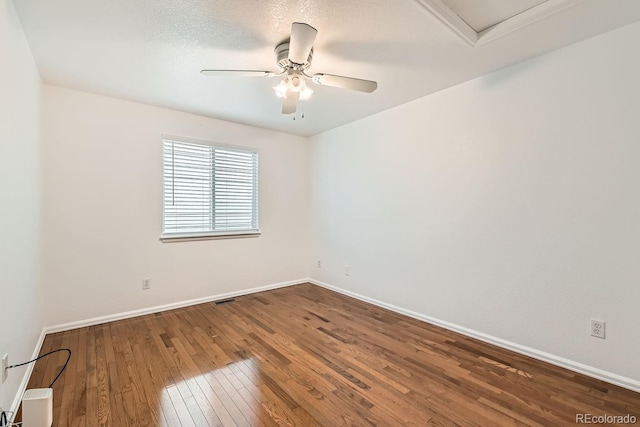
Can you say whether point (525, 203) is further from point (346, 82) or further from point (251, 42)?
point (251, 42)

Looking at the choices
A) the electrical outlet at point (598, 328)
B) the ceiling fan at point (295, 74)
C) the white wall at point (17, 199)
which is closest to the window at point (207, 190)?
the white wall at point (17, 199)

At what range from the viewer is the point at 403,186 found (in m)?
3.26

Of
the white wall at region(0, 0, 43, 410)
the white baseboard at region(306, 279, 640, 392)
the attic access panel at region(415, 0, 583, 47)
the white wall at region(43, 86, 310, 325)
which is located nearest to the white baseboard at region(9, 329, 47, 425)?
the white wall at region(0, 0, 43, 410)

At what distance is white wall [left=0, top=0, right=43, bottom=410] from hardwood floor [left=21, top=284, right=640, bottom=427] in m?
0.37

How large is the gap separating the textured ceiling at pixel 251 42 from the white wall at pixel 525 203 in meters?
0.29

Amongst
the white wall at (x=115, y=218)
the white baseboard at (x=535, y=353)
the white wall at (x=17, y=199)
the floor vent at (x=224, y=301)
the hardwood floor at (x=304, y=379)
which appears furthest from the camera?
Result: the floor vent at (x=224, y=301)

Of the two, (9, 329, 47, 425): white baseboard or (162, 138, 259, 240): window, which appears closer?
(9, 329, 47, 425): white baseboard

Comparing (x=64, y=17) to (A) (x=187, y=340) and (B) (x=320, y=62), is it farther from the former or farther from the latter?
(A) (x=187, y=340)

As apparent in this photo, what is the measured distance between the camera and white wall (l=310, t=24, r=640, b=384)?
1.92 meters

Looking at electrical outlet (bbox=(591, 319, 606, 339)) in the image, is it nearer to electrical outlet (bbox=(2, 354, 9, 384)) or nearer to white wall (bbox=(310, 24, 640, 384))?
white wall (bbox=(310, 24, 640, 384))

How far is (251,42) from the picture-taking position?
203 centimetres

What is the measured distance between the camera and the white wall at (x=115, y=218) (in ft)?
9.06

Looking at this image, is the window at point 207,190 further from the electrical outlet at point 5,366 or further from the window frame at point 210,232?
the electrical outlet at point 5,366

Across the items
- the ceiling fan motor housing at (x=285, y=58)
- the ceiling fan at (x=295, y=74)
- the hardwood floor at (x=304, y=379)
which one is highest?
the ceiling fan motor housing at (x=285, y=58)
